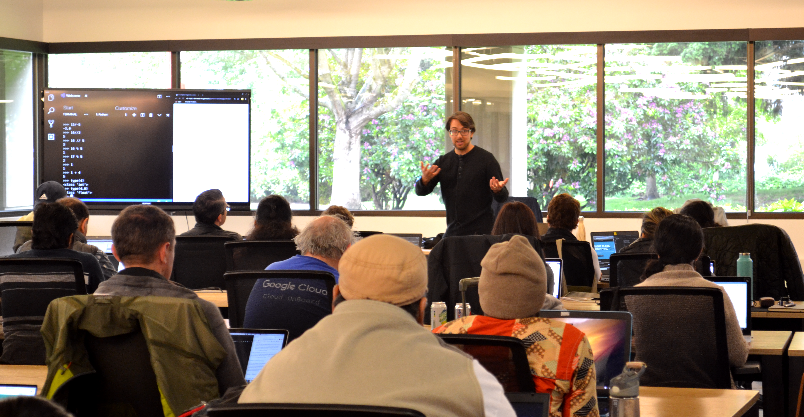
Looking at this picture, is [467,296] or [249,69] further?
[249,69]

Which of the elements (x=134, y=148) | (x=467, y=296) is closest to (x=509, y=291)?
(x=467, y=296)

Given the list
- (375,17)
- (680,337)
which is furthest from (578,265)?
(375,17)

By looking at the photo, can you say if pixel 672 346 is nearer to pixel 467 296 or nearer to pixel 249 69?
pixel 467 296

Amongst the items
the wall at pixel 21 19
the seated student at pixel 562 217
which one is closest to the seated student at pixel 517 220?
the seated student at pixel 562 217

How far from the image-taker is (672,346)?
128 inches

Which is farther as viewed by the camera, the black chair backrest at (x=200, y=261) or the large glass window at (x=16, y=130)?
the large glass window at (x=16, y=130)

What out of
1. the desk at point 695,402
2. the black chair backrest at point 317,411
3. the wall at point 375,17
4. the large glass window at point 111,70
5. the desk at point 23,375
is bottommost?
the desk at point 695,402

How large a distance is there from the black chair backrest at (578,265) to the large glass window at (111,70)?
558 cm

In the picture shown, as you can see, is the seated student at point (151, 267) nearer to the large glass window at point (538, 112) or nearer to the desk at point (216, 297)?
the desk at point (216, 297)

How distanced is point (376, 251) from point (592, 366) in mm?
857

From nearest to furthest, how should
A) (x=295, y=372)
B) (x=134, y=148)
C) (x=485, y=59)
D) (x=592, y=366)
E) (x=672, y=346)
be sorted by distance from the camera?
(x=295, y=372) < (x=592, y=366) < (x=672, y=346) < (x=134, y=148) < (x=485, y=59)

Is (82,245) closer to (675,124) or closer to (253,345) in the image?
(253,345)

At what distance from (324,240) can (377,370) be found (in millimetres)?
2314

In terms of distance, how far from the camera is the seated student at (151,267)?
2334 mm
